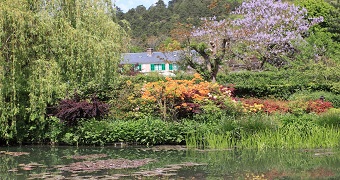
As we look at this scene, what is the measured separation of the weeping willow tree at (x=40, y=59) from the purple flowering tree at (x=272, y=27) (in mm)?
14561

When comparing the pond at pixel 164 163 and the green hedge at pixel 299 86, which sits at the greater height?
the green hedge at pixel 299 86

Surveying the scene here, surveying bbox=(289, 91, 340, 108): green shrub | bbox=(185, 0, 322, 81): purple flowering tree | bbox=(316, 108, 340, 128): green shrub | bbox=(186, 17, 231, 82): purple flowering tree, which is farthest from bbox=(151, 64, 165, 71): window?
bbox=(316, 108, 340, 128): green shrub

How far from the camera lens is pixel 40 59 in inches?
510

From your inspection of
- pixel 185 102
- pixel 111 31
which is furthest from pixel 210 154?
pixel 111 31

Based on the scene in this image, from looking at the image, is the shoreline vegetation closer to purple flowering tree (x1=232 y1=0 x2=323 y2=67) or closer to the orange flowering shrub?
the orange flowering shrub

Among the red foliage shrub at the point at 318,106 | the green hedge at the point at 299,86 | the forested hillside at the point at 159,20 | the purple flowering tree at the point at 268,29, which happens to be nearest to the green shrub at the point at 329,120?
the red foliage shrub at the point at 318,106

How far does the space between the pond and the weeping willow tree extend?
1.07 metres

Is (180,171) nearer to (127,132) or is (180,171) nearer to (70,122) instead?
(127,132)

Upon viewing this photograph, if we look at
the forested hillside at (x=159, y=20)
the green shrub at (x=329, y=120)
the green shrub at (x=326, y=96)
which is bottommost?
the green shrub at (x=329, y=120)

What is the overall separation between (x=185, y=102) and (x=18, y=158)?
18.3ft

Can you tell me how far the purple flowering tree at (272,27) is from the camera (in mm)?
27734

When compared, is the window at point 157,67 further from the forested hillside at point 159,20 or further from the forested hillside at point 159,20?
the forested hillside at point 159,20

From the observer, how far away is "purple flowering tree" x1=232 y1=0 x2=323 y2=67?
27.7m

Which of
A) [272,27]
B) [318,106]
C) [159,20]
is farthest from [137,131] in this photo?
[159,20]
